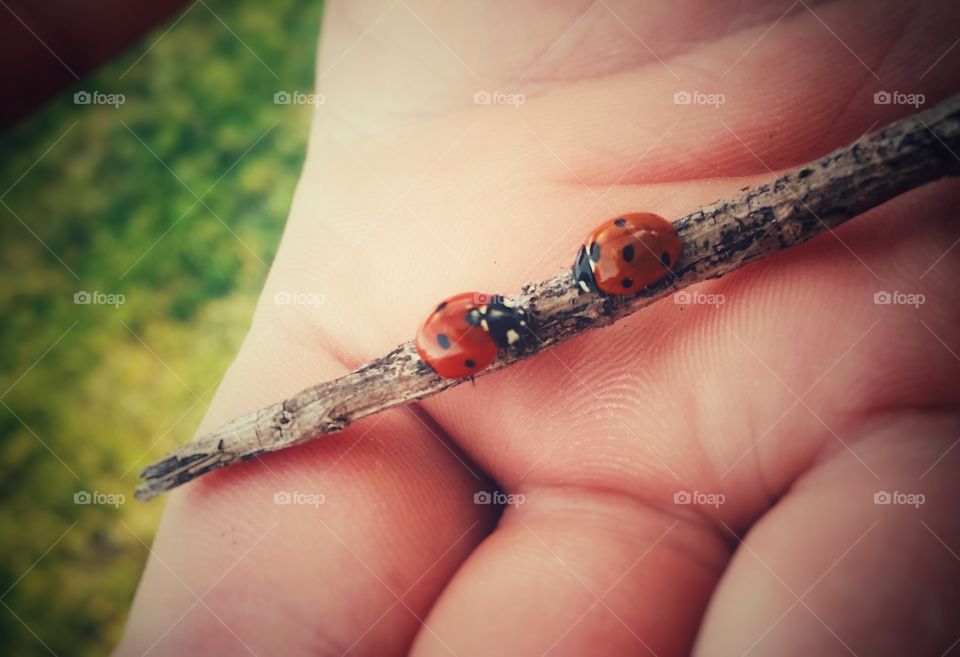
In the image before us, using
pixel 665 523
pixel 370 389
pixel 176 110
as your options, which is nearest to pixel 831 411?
pixel 665 523

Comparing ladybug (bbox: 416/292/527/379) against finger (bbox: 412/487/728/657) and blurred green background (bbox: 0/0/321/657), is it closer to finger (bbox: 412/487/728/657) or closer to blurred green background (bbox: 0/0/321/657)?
finger (bbox: 412/487/728/657)

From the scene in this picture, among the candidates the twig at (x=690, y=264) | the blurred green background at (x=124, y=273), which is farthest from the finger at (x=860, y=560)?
the blurred green background at (x=124, y=273)

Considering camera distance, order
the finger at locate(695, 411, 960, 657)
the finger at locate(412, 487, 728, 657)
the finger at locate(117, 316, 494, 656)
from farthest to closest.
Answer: the finger at locate(117, 316, 494, 656)
the finger at locate(412, 487, 728, 657)
the finger at locate(695, 411, 960, 657)

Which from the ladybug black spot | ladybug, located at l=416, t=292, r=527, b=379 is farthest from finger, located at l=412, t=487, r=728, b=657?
the ladybug black spot

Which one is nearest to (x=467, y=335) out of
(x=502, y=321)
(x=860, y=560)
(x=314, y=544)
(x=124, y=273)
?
(x=502, y=321)

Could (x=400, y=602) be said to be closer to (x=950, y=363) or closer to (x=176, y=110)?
(x=950, y=363)

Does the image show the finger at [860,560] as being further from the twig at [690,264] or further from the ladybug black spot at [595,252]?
the ladybug black spot at [595,252]

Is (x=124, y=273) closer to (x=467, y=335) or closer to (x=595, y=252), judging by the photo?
(x=467, y=335)
